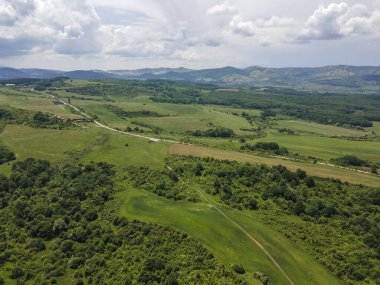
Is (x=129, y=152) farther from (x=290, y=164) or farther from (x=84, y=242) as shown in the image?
(x=290, y=164)

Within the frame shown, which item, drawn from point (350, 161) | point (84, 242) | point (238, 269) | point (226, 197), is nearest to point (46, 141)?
point (84, 242)

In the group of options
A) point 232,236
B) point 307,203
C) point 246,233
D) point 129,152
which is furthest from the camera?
point 129,152

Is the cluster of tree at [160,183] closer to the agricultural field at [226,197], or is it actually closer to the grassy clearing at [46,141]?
the agricultural field at [226,197]

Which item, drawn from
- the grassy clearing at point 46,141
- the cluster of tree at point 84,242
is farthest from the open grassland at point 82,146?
the cluster of tree at point 84,242

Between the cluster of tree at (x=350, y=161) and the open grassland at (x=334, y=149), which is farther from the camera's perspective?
the open grassland at (x=334, y=149)

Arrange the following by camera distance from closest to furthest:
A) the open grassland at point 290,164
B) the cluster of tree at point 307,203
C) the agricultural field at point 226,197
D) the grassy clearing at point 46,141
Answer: the agricultural field at point 226,197, the cluster of tree at point 307,203, the open grassland at point 290,164, the grassy clearing at point 46,141
